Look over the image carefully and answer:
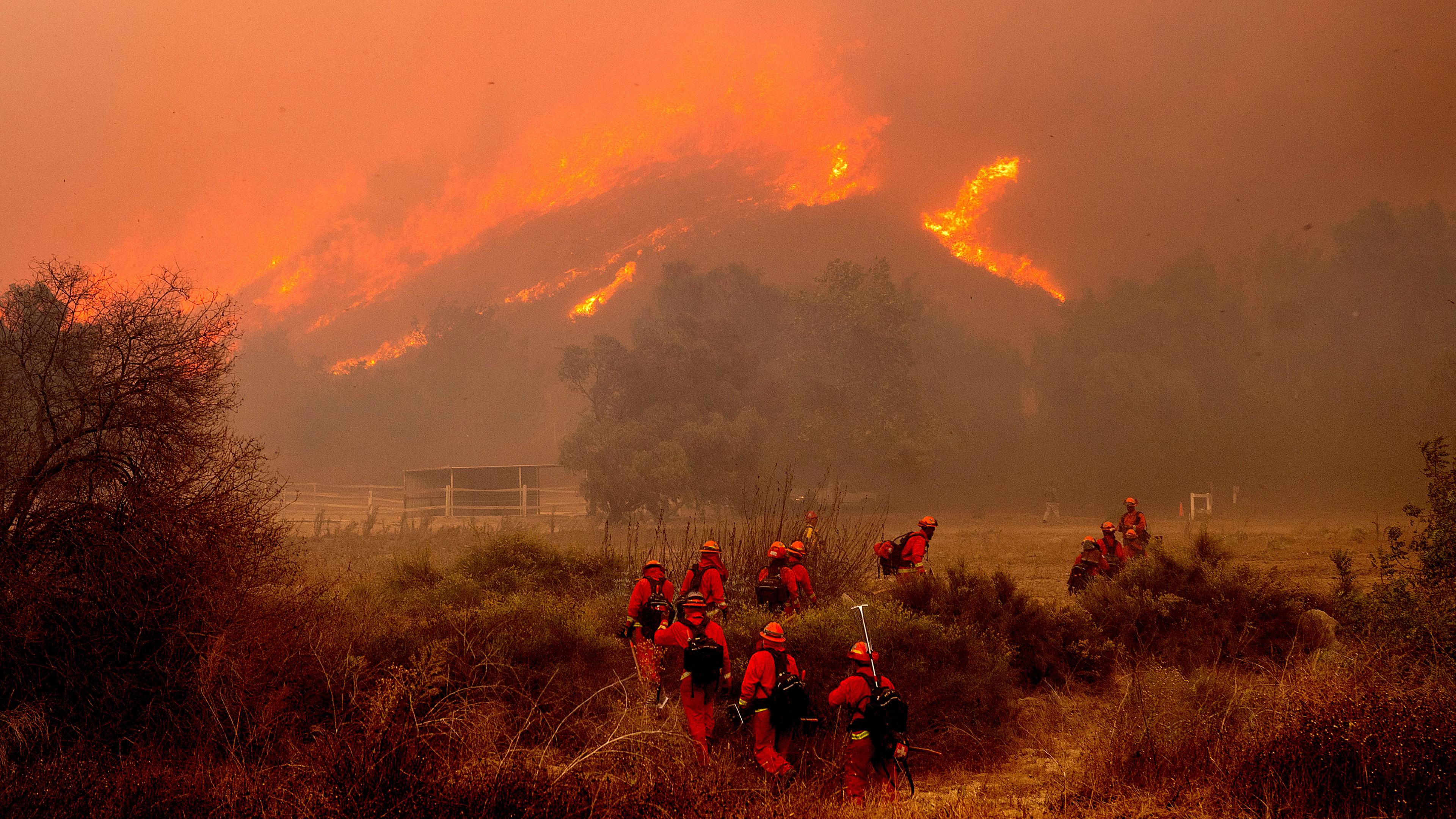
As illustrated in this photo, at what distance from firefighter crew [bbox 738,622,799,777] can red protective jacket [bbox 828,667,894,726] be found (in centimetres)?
75

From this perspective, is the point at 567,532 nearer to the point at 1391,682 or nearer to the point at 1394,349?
the point at 1391,682

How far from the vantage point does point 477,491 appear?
1893 inches

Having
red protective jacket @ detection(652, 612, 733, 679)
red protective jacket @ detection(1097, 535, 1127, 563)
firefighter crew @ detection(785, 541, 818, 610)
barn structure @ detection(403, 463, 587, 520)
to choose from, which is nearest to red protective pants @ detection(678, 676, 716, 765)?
red protective jacket @ detection(652, 612, 733, 679)

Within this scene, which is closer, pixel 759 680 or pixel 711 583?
pixel 759 680

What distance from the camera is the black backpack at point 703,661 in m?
9.12

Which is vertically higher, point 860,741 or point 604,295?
point 604,295

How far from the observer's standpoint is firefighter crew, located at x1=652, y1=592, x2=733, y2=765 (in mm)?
9312

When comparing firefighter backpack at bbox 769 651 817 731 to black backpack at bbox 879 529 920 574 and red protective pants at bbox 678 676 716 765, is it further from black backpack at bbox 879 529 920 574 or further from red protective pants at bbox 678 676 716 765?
black backpack at bbox 879 529 920 574

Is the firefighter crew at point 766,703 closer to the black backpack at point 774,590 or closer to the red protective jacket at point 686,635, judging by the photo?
the red protective jacket at point 686,635

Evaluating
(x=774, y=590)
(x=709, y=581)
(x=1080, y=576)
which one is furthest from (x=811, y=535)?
(x=709, y=581)

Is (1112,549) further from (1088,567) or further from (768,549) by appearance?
(768,549)

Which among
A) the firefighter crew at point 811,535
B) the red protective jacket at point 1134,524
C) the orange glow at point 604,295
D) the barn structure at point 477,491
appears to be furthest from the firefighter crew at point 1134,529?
the orange glow at point 604,295

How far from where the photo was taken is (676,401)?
48.6 meters

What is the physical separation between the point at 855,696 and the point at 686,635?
8.84 feet
